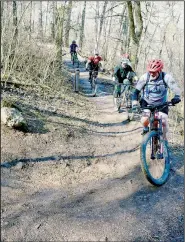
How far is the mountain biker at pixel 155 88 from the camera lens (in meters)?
5.27

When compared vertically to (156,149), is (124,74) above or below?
above

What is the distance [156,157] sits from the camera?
5477 millimetres

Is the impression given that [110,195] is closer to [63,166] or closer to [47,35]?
[63,166]

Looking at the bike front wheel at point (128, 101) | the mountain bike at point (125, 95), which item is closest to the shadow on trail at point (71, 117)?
the bike front wheel at point (128, 101)

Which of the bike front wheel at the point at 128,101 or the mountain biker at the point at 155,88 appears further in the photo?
the bike front wheel at the point at 128,101

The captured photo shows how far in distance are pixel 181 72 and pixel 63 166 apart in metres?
7.24

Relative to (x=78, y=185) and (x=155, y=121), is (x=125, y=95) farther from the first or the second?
(x=78, y=185)

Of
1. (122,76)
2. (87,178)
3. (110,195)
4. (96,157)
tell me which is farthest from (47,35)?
(110,195)

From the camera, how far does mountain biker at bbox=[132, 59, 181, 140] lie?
527 centimetres

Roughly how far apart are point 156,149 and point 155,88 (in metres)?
1.14

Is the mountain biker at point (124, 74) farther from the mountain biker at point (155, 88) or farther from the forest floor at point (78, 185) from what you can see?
the mountain biker at point (155, 88)

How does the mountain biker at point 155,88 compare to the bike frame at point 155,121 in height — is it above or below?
above

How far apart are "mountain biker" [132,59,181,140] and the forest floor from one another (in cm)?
121

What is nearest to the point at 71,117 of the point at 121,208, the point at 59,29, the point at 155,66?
the point at 155,66
